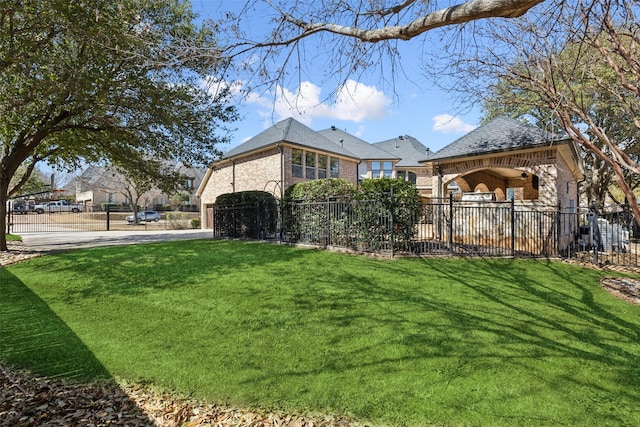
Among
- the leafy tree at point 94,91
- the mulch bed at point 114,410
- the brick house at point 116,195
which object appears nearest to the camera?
the mulch bed at point 114,410

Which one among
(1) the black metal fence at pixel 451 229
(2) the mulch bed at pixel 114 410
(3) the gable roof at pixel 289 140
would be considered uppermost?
(3) the gable roof at pixel 289 140

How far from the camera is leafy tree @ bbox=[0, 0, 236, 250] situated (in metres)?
7.14

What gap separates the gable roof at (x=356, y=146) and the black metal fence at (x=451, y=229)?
1607 centimetres

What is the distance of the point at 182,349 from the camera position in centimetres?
396

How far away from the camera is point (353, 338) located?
4125 mm

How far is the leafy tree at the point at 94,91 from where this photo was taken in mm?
7145

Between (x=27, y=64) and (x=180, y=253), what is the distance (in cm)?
572

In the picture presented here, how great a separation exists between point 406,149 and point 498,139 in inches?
805

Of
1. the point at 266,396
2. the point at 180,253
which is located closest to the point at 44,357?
the point at 266,396

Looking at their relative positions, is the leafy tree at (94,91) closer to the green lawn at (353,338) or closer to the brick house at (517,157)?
the green lawn at (353,338)

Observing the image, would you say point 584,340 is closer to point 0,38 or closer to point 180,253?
point 180,253

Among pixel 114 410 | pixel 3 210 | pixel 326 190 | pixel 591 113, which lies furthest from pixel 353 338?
pixel 591 113

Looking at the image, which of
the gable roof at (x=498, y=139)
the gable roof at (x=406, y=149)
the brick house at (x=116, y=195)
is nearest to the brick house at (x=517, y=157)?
the gable roof at (x=498, y=139)

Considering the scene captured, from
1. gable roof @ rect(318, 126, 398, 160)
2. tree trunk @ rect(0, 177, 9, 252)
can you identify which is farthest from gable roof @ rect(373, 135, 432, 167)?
tree trunk @ rect(0, 177, 9, 252)
